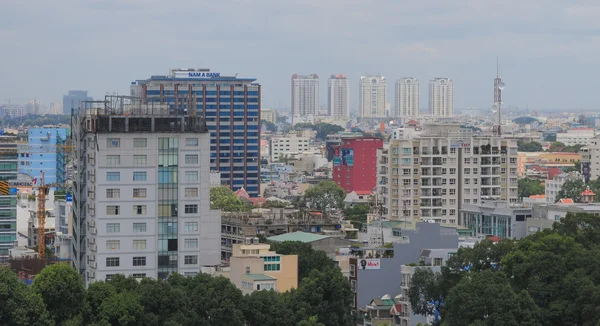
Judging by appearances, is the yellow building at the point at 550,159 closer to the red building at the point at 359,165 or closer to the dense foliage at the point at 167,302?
the red building at the point at 359,165

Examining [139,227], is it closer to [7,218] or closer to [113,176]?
[113,176]

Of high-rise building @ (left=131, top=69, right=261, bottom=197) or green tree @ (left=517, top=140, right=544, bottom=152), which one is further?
green tree @ (left=517, top=140, right=544, bottom=152)

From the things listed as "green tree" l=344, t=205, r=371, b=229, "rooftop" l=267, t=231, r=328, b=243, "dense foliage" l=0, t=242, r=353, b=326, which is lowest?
"dense foliage" l=0, t=242, r=353, b=326

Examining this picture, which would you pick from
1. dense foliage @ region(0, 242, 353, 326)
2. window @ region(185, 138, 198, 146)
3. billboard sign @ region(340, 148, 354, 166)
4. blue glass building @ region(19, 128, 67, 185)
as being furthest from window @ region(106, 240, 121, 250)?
billboard sign @ region(340, 148, 354, 166)

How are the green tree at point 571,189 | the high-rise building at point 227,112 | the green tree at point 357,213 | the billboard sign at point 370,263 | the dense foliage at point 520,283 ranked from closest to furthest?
the dense foliage at point 520,283, the billboard sign at point 370,263, the green tree at point 357,213, the green tree at point 571,189, the high-rise building at point 227,112

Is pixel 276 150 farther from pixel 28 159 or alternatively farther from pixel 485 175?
pixel 485 175

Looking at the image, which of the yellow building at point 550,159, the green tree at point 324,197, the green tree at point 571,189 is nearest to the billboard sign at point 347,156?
the green tree at point 324,197

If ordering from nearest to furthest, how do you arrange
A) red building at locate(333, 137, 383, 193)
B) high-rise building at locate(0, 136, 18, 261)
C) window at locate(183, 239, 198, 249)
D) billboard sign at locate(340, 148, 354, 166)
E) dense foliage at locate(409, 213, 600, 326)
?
dense foliage at locate(409, 213, 600, 326), window at locate(183, 239, 198, 249), high-rise building at locate(0, 136, 18, 261), red building at locate(333, 137, 383, 193), billboard sign at locate(340, 148, 354, 166)

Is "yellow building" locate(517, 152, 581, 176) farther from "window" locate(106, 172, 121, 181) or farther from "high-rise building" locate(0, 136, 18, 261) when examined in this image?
"window" locate(106, 172, 121, 181)
